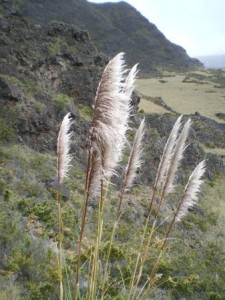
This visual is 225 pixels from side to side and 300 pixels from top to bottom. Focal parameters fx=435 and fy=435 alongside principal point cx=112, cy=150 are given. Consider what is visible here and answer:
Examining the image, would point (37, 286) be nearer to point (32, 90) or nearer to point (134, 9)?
point (32, 90)

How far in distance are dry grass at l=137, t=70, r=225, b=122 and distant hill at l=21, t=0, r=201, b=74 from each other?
11.4 metres

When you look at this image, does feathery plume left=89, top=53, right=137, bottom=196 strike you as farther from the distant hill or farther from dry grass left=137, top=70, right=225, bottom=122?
the distant hill

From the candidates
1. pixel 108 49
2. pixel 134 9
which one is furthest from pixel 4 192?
pixel 134 9

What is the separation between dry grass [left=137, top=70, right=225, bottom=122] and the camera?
37.0 metres

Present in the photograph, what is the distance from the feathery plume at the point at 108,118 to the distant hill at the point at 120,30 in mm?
63276

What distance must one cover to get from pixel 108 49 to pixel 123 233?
62.1m

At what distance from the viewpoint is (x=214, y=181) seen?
17.2 meters

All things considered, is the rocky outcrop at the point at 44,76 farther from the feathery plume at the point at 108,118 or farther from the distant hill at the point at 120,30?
the distant hill at the point at 120,30

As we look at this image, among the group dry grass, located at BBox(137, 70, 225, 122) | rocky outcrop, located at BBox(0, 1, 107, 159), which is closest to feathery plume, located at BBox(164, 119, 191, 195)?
rocky outcrop, located at BBox(0, 1, 107, 159)

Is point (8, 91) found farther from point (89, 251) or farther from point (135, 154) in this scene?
point (135, 154)

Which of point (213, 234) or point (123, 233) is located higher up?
point (123, 233)

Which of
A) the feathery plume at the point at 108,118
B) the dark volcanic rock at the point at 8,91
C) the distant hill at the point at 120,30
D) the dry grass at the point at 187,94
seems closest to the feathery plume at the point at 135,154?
the feathery plume at the point at 108,118

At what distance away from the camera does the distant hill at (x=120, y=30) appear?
2699 inches

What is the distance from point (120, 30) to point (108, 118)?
3067 inches
